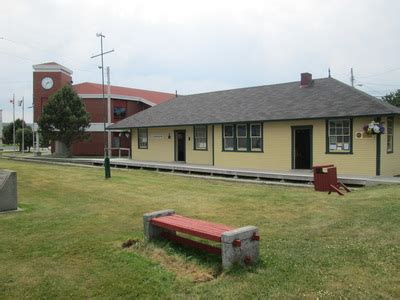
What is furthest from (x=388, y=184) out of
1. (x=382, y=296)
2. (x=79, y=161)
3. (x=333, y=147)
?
(x=79, y=161)

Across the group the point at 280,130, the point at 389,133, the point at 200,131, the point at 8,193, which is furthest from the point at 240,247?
the point at 200,131

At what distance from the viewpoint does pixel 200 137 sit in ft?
77.7

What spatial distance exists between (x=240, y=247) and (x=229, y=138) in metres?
16.9

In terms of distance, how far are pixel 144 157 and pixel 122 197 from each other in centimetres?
1653

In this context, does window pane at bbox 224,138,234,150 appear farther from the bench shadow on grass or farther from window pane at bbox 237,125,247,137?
the bench shadow on grass

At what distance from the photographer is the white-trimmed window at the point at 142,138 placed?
27.5m

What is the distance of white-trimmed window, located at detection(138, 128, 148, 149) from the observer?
27484 mm

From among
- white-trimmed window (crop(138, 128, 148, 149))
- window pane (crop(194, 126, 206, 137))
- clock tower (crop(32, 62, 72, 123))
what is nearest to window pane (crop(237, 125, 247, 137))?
window pane (crop(194, 126, 206, 137))

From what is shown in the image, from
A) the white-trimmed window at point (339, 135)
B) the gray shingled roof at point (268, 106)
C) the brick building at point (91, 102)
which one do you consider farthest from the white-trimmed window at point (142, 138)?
the white-trimmed window at point (339, 135)

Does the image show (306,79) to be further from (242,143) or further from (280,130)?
(242,143)

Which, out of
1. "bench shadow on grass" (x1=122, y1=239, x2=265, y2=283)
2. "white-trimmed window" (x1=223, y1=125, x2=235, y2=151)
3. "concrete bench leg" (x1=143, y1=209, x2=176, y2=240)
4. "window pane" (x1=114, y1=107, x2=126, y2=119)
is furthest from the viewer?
"window pane" (x1=114, y1=107, x2=126, y2=119)

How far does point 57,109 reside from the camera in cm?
3303

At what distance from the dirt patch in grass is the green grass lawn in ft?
0.04

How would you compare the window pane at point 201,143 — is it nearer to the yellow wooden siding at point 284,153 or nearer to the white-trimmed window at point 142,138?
the yellow wooden siding at point 284,153
